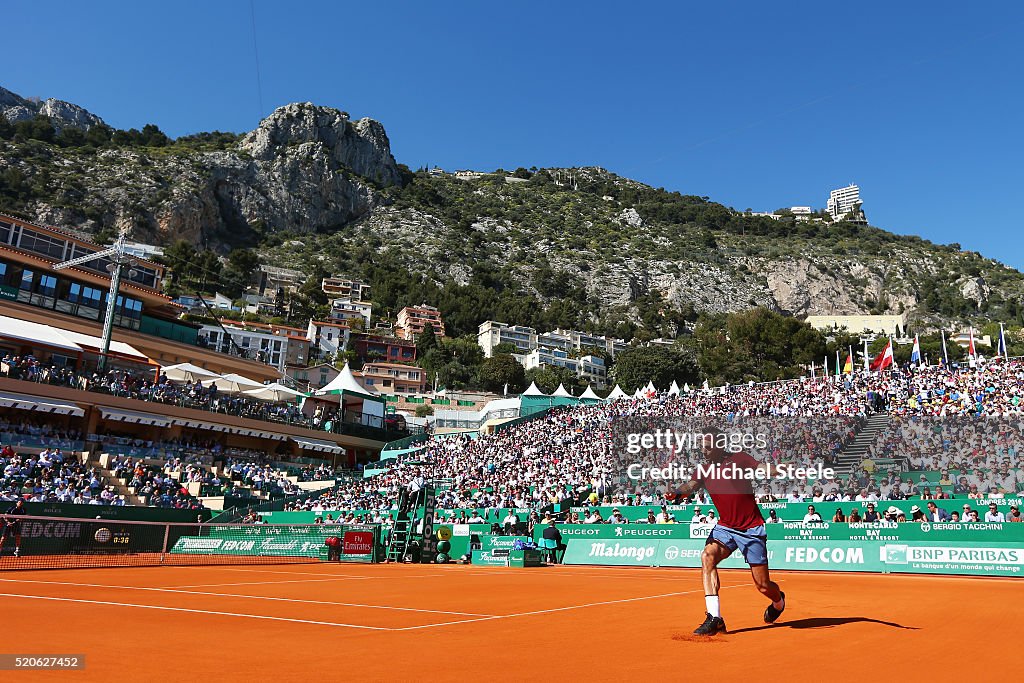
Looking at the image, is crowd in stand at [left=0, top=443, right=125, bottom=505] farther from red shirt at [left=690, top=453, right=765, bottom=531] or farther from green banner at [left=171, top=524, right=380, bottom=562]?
red shirt at [left=690, top=453, right=765, bottom=531]

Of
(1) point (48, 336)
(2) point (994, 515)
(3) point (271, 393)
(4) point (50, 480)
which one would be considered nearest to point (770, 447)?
(2) point (994, 515)

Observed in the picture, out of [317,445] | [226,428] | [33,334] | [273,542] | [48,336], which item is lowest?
[273,542]

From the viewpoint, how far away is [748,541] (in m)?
7.36

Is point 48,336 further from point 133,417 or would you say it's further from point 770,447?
point 770,447

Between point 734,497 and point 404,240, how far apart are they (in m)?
168

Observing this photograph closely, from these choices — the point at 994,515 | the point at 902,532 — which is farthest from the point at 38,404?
the point at 994,515

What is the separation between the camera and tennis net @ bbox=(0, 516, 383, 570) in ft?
71.7

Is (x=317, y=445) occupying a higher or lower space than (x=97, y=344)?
lower

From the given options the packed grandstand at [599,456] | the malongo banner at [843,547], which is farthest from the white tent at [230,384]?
the malongo banner at [843,547]

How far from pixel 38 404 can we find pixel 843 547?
129 feet

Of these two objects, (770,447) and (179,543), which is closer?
(179,543)

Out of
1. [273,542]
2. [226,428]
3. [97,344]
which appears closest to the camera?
[273,542]

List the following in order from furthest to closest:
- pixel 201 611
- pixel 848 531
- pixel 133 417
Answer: pixel 133 417, pixel 848 531, pixel 201 611

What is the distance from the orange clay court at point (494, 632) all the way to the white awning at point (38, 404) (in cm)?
2763
